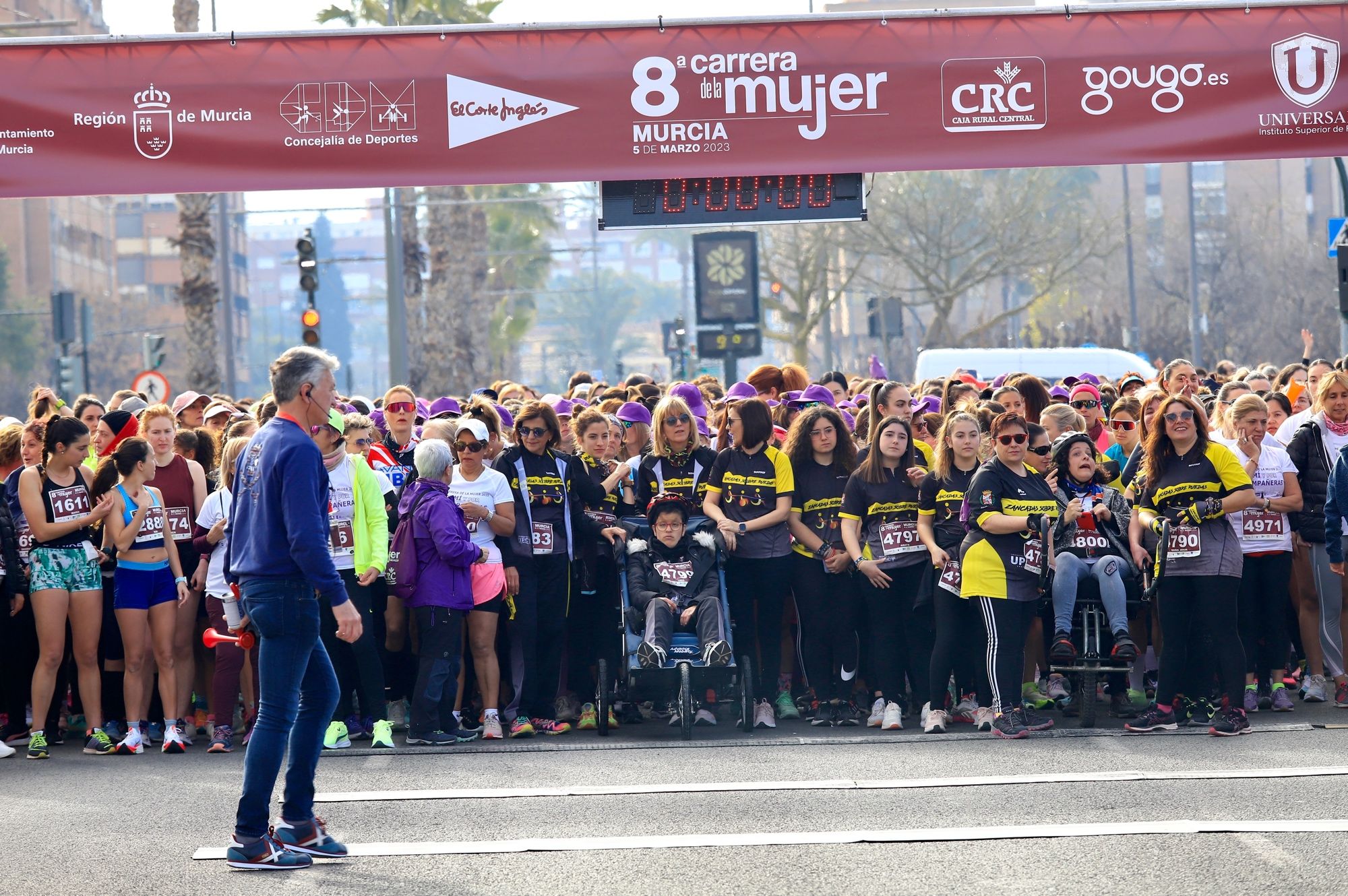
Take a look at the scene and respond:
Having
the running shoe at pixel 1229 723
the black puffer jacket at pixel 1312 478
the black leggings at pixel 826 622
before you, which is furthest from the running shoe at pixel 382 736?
the black puffer jacket at pixel 1312 478

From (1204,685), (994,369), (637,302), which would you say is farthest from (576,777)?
(637,302)

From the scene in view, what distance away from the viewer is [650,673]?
32.4ft

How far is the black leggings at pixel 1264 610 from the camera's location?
10.2 m

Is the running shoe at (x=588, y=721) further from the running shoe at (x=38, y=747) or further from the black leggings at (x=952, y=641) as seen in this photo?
the running shoe at (x=38, y=747)

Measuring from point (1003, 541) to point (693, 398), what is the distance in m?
3.40

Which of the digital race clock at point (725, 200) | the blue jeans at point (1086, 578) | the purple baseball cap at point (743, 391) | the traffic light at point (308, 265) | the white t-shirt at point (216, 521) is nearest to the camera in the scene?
the blue jeans at point (1086, 578)

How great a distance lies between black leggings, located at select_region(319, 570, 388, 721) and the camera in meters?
9.84

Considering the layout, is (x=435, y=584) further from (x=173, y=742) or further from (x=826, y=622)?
(x=826, y=622)

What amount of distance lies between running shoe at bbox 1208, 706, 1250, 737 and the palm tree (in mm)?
17818

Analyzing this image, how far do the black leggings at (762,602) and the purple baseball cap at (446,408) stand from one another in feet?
6.89

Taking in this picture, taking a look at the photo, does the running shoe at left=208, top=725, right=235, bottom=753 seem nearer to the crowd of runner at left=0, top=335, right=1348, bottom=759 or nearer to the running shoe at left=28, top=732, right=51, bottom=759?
the crowd of runner at left=0, top=335, right=1348, bottom=759

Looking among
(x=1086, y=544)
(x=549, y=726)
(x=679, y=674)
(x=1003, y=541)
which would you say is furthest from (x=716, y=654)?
(x=1086, y=544)

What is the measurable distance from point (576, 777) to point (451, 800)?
769mm

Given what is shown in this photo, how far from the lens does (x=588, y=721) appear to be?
10.3 meters
